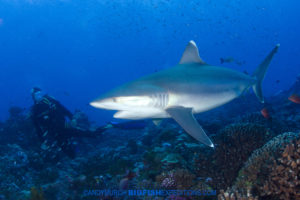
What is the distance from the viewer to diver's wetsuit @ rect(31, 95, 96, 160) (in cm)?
860

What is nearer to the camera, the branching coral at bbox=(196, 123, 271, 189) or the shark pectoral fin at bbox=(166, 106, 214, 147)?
the shark pectoral fin at bbox=(166, 106, 214, 147)

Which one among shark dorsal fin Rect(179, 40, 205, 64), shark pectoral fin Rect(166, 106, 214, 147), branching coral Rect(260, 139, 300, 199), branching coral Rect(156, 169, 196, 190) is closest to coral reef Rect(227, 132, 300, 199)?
branching coral Rect(260, 139, 300, 199)

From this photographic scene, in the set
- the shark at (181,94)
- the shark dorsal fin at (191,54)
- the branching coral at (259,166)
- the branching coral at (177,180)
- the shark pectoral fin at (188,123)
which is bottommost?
the branching coral at (177,180)

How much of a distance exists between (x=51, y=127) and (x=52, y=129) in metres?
0.12

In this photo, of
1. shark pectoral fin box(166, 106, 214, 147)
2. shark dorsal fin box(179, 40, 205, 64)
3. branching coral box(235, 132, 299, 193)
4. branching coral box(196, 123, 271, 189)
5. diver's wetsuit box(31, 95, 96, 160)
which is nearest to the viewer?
branching coral box(235, 132, 299, 193)

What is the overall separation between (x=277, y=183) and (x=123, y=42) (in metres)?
204

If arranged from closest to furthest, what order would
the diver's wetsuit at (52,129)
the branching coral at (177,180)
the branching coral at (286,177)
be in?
the branching coral at (286,177) → the branching coral at (177,180) → the diver's wetsuit at (52,129)

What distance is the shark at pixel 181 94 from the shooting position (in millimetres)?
3426

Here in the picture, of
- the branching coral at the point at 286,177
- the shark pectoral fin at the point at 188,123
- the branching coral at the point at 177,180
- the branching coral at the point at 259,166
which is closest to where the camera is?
the branching coral at the point at 286,177

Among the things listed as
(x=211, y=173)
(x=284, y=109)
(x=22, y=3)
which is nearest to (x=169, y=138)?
(x=211, y=173)

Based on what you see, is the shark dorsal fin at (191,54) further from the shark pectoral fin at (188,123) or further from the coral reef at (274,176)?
the coral reef at (274,176)

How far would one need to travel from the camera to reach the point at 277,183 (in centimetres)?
254

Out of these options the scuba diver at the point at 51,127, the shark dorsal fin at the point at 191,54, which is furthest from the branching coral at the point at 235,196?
the scuba diver at the point at 51,127

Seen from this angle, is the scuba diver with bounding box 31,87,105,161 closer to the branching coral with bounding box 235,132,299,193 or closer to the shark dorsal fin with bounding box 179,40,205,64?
the shark dorsal fin with bounding box 179,40,205,64
